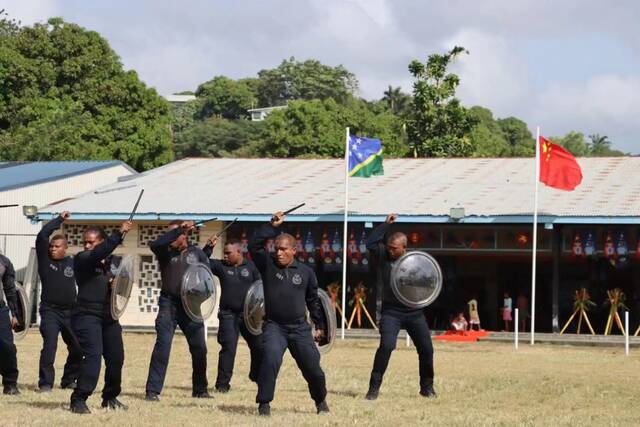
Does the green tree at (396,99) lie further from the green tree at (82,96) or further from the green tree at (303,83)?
the green tree at (82,96)

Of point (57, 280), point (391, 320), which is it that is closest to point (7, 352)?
point (57, 280)

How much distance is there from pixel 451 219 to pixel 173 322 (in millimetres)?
18236

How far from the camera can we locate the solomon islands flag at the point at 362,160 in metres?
34.2

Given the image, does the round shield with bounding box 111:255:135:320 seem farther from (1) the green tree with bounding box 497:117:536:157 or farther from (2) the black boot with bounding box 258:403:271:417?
(1) the green tree with bounding box 497:117:536:157

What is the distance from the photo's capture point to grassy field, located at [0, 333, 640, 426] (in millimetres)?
14000

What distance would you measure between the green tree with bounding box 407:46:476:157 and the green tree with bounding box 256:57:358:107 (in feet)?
147

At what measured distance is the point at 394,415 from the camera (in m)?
14.5

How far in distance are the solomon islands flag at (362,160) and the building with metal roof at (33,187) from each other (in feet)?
35.3

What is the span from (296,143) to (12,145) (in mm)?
17490

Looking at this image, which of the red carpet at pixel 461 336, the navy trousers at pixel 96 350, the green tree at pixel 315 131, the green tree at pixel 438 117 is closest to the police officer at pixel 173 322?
the navy trousers at pixel 96 350

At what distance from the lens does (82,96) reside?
6109cm

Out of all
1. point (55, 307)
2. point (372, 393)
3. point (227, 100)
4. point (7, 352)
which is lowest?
point (372, 393)

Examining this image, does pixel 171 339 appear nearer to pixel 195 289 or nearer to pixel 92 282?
pixel 195 289

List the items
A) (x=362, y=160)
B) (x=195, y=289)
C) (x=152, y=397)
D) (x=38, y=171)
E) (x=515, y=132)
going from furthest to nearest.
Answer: (x=515, y=132) < (x=38, y=171) < (x=362, y=160) < (x=195, y=289) < (x=152, y=397)
